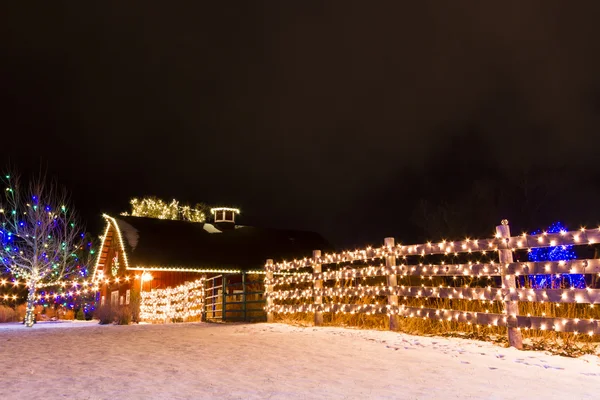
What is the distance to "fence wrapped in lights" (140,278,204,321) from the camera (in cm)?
1911

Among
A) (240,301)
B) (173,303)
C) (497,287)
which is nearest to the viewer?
(497,287)

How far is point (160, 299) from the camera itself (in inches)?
883

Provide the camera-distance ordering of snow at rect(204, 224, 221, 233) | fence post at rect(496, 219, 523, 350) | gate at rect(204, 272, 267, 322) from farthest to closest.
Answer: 1. snow at rect(204, 224, 221, 233)
2. gate at rect(204, 272, 267, 322)
3. fence post at rect(496, 219, 523, 350)

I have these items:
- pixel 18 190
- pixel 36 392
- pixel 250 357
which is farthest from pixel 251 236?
pixel 36 392

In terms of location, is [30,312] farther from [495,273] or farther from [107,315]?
[495,273]

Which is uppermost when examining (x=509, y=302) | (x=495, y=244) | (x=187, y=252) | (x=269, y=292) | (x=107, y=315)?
(x=187, y=252)

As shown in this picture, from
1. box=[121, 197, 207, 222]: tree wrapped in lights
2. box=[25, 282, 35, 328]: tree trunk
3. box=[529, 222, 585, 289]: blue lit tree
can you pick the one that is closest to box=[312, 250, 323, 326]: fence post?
box=[529, 222, 585, 289]: blue lit tree

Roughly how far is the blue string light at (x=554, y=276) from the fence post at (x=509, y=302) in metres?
0.78

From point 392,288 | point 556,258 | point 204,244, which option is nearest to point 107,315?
point 204,244

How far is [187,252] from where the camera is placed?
27.8m

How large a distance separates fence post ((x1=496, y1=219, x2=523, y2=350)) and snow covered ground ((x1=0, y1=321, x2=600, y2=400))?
404 mm

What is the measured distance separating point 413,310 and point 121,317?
12.8m

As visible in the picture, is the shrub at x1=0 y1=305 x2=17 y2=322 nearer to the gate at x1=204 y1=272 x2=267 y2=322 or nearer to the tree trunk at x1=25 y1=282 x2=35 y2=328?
the tree trunk at x1=25 y1=282 x2=35 y2=328

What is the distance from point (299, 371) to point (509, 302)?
3.55 metres
